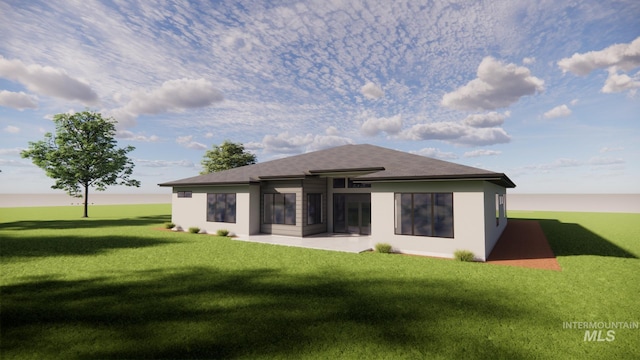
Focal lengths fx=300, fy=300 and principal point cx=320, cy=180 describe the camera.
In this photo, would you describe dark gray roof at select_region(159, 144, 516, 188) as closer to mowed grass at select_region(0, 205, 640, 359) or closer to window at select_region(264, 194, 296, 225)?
window at select_region(264, 194, 296, 225)

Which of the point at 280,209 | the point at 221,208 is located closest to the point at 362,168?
the point at 280,209

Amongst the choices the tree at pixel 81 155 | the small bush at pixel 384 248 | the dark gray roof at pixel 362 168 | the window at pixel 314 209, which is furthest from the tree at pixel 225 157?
the small bush at pixel 384 248

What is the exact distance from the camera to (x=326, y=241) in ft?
54.5

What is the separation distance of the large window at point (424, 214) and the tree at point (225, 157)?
36.8 meters

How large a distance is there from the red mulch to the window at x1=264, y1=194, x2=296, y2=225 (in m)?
10.8

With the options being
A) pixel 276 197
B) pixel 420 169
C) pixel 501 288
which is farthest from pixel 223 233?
pixel 501 288

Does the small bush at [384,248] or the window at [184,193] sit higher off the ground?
the window at [184,193]

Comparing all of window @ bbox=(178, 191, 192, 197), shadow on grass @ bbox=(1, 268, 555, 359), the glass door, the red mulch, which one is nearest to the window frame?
window @ bbox=(178, 191, 192, 197)

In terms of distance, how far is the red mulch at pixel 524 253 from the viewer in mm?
11742

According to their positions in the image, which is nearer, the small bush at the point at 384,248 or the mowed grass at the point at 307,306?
the mowed grass at the point at 307,306

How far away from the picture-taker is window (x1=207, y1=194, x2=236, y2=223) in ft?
65.6

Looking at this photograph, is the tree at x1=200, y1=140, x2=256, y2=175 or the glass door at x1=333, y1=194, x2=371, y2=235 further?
the tree at x1=200, y1=140, x2=256, y2=175

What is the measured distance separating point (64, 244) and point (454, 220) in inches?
761

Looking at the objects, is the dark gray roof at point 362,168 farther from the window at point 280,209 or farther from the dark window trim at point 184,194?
the window at point 280,209
